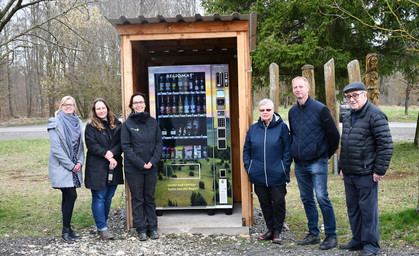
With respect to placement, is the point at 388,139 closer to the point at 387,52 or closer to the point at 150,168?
the point at 150,168

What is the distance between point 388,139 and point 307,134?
864 mm

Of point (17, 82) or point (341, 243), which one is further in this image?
point (17, 82)

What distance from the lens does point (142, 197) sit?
5.39 meters

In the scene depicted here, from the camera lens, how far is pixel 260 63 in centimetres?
1170

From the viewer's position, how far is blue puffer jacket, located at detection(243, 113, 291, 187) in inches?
192

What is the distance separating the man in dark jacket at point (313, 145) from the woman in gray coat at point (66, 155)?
107 inches

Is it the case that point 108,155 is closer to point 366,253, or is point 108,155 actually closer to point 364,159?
point 364,159

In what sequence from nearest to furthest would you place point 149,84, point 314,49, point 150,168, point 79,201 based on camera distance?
point 150,168
point 149,84
point 79,201
point 314,49

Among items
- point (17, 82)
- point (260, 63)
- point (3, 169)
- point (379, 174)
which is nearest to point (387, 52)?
point (260, 63)

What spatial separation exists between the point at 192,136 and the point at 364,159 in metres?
2.75

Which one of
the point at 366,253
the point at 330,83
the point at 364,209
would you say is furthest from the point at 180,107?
the point at 330,83

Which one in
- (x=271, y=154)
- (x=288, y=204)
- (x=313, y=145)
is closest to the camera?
(x=313, y=145)

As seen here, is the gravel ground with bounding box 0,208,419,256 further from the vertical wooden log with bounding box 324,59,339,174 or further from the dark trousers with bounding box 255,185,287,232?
the vertical wooden log with bounding box 324,59,339,174

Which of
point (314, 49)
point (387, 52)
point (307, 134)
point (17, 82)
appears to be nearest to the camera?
point (307, 134)
